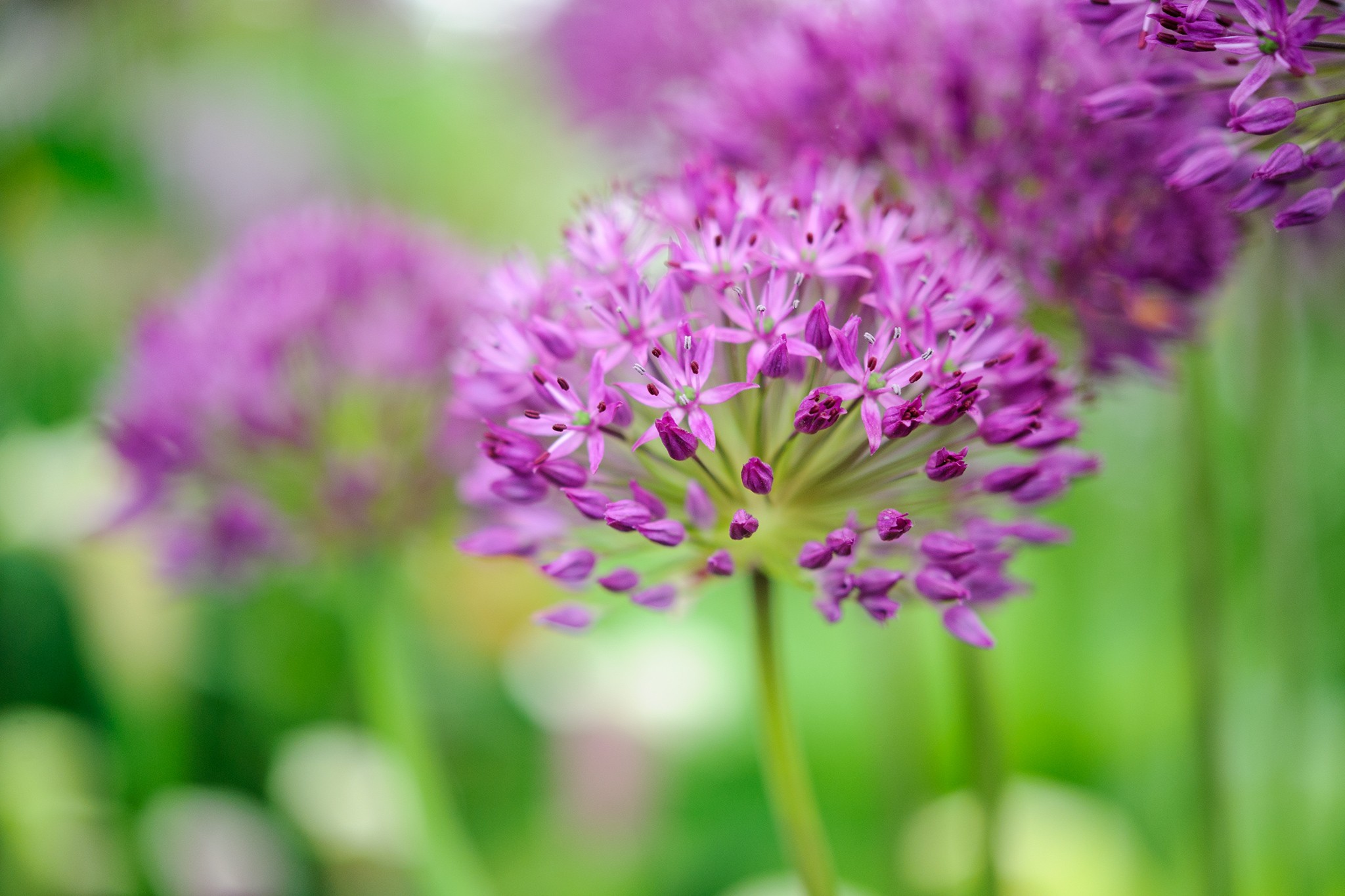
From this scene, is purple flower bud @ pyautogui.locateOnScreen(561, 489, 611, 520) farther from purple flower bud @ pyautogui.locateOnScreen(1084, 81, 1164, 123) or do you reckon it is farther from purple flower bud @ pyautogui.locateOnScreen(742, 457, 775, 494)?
purple flower bud @ pyautogui.locateOnScreen(1084, 81, 1164, 123)

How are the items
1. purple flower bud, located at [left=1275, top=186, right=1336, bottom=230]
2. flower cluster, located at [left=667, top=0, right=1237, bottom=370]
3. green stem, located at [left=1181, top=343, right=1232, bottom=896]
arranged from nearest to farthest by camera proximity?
purple flower bud, located at [left=1275, top=186, right=1336, bottom=230], flower cluster, located at [left=667, top=0, right=1237, bottom=370], green stem, located at [left=1181, top=343, right=1232, bottom=896]

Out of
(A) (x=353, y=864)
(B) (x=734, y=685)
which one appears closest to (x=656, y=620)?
(B) (x=734, y=685)

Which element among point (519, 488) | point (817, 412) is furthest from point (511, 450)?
point (817, 412)

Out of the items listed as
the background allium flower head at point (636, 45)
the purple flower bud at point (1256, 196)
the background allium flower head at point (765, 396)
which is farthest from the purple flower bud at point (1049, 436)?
the background allium flower head at point (636, 45)

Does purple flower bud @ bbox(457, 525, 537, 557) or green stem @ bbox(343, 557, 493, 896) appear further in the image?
green stem @ bbox(343, 557, 493, 896)

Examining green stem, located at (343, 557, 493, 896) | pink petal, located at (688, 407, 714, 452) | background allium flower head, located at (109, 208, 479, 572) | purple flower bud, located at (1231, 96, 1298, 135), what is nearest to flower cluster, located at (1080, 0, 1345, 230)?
purple flower bud, located at (1231, 96, 1298, 135)

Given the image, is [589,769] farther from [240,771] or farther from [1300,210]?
[1300,210]
